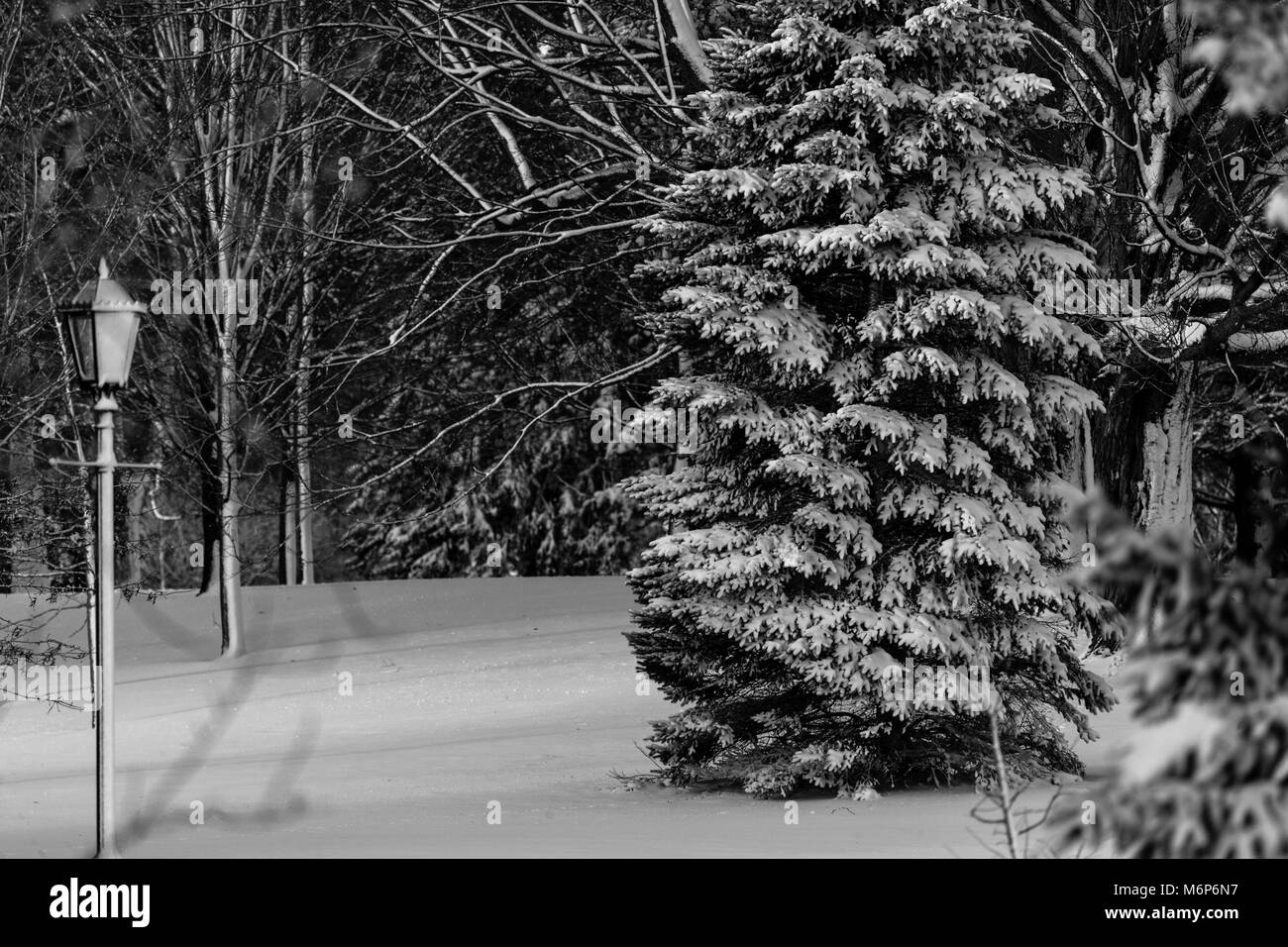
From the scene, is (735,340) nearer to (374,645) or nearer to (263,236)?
(374,645)

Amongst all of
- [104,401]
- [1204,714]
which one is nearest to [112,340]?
[104,401]

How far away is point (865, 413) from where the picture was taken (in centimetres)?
1020

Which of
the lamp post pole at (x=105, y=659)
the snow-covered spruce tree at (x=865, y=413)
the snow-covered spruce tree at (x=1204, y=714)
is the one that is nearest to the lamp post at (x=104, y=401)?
the lamp post pole at (x=105, y=659)

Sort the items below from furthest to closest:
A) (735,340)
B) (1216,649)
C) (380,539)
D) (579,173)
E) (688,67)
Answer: (380,539) → (579,173) → (688,67) → (735,340) → (1216,649)

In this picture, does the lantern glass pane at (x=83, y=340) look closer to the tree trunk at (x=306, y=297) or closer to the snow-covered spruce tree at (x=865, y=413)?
the snow-covered spruce tree at (x=865, y=413)

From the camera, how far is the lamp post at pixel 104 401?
25.4ft

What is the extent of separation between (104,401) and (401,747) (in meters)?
6.88

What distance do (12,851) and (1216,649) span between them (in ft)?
26.6

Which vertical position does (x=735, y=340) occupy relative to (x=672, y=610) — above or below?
above

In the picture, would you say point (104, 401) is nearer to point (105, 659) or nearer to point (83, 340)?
point (83, 340)

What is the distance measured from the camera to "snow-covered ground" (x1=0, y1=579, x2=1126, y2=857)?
9.43 metres

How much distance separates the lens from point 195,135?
68.6 ft

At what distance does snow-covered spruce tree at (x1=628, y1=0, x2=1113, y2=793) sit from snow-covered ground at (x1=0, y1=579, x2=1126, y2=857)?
0.71 m

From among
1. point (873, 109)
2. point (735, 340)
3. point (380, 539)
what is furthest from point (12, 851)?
point (380, 539)
